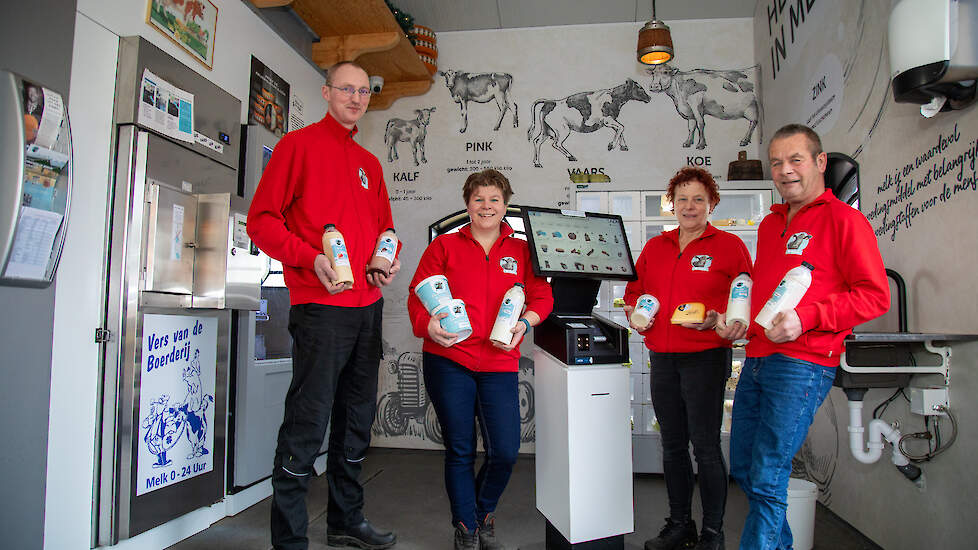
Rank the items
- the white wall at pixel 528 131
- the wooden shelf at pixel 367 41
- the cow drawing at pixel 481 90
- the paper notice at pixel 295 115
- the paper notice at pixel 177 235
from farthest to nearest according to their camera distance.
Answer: the cow drawing at pixel 481 90 → the white wall at pixel 528 131 → the paper notice at pixel 295 115 → the wooden shelf at pixel 367 41 → the paper notice at pixel 177 235

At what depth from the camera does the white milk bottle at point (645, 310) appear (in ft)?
8.18

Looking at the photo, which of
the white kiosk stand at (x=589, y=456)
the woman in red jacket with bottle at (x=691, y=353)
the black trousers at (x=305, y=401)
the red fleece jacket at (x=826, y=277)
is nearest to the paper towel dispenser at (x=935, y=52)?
the red fleece jacket at (x=826, y=277)

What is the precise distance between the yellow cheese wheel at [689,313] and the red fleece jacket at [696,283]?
0.13 metres

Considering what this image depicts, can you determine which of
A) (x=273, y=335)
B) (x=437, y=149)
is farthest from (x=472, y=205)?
(x=437, y=149)

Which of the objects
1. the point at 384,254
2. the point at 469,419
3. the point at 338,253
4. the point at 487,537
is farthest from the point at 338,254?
the point at 487,537

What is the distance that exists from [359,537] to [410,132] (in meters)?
3.51

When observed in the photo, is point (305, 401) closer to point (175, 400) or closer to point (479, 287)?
point (479, 287)

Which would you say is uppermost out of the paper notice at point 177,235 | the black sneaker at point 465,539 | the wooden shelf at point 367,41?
the wooden shelf at point 367,41

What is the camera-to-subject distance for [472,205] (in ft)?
8.36

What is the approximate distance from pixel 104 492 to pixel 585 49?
4514 mm

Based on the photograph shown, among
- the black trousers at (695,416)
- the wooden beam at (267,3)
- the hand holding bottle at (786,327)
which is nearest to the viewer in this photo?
the hand holding bottle at (786,327)

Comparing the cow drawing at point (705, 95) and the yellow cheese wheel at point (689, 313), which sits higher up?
the cow drawing at point (705, 95)

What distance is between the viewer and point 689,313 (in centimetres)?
235

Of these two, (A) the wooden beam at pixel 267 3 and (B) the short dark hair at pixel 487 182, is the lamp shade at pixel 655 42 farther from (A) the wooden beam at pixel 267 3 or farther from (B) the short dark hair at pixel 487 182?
(A) the wooden beam at pixel 267 3
